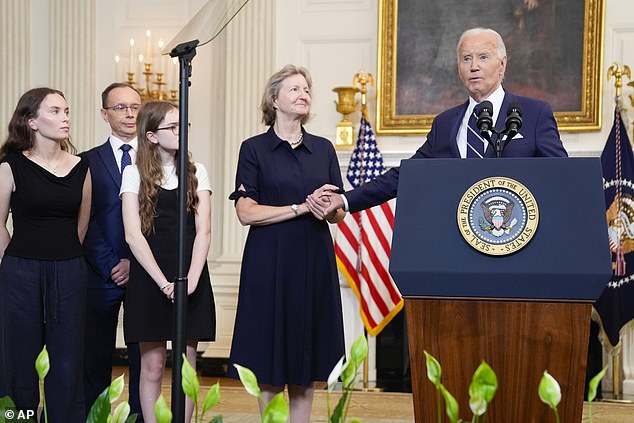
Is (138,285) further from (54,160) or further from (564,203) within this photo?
(564,203)

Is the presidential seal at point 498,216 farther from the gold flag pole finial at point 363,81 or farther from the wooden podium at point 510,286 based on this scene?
the gold flag pole finial at point 363,81

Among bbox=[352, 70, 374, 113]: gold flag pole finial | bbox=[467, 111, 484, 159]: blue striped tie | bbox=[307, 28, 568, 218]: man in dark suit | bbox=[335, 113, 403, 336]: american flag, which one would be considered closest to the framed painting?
bbox=[352, 70, 374, 113]: gold flag pole finial

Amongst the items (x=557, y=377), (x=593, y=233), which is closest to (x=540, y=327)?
(x=557, y=377)

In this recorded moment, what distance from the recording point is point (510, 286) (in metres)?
2.46

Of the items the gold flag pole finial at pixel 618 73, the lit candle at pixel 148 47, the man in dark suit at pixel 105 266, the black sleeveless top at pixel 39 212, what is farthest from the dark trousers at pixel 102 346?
the gold flag pole finial at pixel 618 73

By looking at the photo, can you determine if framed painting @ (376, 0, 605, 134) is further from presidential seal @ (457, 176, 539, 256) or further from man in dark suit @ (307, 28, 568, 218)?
presidential seal @ (457, 176, 539, 256)

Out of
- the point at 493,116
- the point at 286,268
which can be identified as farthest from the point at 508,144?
the point at 286,268

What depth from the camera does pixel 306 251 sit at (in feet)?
11.9

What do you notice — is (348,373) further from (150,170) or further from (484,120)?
(150,170)

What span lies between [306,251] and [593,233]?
145cm

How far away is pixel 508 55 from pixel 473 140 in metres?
3.90

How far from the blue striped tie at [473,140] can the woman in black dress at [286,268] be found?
27.1 inches

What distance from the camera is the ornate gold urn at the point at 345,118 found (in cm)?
687

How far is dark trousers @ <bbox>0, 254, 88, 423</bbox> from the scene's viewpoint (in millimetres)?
3672
